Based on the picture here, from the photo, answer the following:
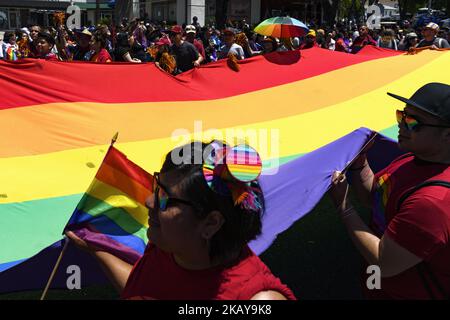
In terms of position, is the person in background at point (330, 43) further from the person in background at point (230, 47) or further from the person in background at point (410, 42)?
the person in background at point (230, 47)

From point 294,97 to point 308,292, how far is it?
4.95ft

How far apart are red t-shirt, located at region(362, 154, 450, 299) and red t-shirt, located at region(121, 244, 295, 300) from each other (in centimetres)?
54

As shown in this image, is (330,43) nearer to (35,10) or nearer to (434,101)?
(434,101)

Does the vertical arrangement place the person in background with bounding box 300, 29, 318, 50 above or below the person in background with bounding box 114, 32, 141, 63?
above

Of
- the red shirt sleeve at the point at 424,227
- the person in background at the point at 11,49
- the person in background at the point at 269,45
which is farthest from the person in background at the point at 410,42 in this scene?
the red shirt sleeve at the point at 424,227

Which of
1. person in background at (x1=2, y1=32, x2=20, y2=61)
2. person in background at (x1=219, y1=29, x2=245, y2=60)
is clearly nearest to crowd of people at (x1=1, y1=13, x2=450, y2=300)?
person in background at (x1=219, y1=29, x2=245, y2=60)

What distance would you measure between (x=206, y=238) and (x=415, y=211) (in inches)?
29.2

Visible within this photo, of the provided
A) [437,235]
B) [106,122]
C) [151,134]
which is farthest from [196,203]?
[106,122]

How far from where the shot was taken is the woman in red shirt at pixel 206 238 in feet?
4.62

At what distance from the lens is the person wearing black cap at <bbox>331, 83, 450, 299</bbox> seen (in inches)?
67.6

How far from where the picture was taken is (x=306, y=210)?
8.16ft

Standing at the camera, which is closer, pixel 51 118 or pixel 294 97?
pixel 51 118

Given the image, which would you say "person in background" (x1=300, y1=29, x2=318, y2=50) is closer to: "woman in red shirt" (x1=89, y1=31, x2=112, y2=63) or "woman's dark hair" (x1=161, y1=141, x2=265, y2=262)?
"woman in red shirt" (x1=89, y1=31, x2=112, y2=63)
